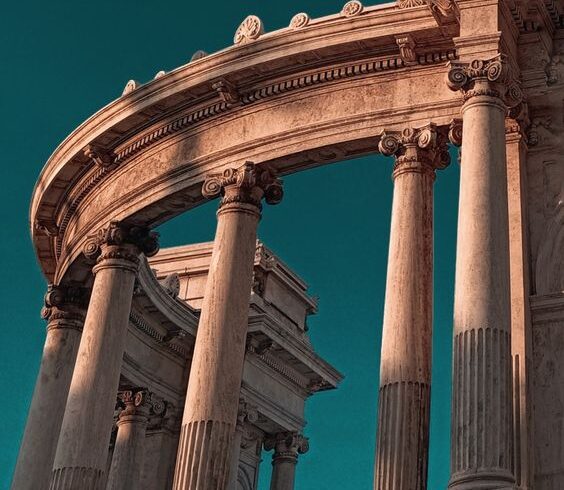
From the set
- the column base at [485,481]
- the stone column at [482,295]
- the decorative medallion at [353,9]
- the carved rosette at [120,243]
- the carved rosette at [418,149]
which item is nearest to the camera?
the column base at [485,481]

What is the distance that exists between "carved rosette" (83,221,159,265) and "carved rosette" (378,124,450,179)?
14378mm

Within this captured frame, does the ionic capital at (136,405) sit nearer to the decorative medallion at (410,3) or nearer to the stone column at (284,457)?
the stone column at (284,457)

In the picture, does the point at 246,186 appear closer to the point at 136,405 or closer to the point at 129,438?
the point at 136,405

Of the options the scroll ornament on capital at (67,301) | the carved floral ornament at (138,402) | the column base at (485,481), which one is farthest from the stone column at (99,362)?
the column base at (485,481)

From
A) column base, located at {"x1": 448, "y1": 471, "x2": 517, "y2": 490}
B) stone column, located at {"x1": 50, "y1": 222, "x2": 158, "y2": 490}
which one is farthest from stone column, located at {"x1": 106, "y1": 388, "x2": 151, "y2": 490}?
column base, located at {"x1": 448, "y1": 471, "x2": 517, "y2": 490}

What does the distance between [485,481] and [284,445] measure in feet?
144

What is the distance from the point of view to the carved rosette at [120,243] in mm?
55781

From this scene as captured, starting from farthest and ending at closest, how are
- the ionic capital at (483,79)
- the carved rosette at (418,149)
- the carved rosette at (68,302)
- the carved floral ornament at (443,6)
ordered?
the carved rosette at (68,302), the carved rosette at (418,149), the carved floral ornament at (443,6), the ionic capital at (483,79)

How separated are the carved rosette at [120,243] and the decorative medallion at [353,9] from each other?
49.1ft

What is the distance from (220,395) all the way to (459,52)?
1669 cm

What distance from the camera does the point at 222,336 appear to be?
48.1 meters

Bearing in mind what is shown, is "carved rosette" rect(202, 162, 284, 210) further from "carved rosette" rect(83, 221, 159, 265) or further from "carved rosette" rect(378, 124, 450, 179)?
"carved rosette" rect(378, 124, 450, 179)

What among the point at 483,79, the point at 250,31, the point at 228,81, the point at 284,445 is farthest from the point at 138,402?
the point at 483,79

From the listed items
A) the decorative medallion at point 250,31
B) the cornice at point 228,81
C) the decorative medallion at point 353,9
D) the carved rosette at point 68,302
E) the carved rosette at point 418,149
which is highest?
the decorative medallion at point 250,31
